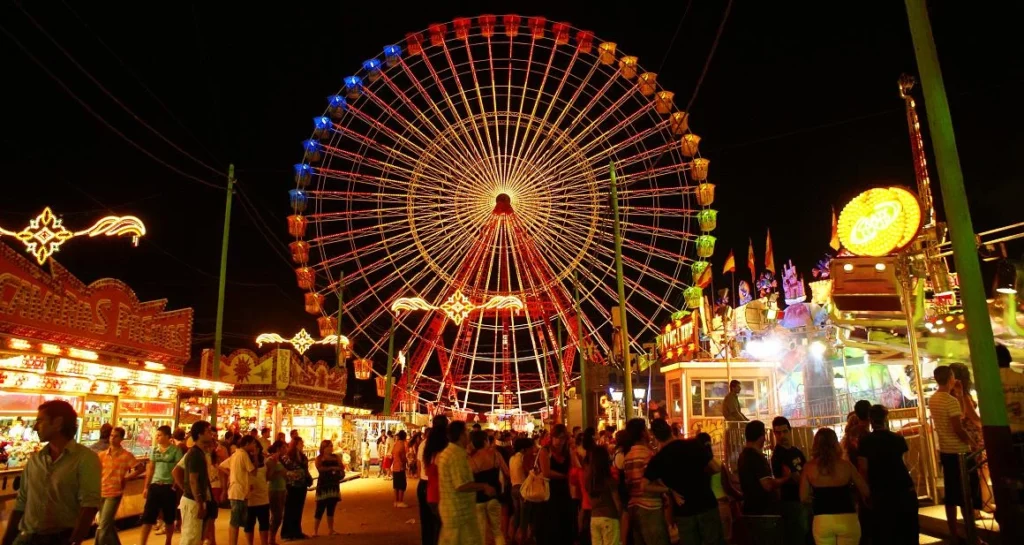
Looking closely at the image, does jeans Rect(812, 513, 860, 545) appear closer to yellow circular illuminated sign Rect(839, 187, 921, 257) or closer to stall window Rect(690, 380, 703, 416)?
yellow circular illuminated sign Rect(839, 187, 921, 257)

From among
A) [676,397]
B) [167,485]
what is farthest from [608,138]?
[167,485]

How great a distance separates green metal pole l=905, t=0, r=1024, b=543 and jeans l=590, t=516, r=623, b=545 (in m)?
3.30

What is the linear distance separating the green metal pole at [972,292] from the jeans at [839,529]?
3.06ft

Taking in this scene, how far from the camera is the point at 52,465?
15.8 feet

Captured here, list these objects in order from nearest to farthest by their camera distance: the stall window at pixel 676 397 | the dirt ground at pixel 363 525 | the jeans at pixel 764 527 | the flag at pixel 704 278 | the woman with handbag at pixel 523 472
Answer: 1. the jeans at pixel 764 527
2. the woman with handbag at pixel 523 472
3. the dirt ground at pixel 363 525
4. the stall window at pixel 676 397
5. the flag at pixel 704 278

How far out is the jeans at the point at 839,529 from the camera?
5.86m

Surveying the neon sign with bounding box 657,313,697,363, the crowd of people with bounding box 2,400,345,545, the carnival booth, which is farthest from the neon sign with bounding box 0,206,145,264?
the neon sign with bounding box 657,313,697,363

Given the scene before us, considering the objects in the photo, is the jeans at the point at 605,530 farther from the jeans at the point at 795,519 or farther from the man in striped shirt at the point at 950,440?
the man in striped shirt at the point at 950,440

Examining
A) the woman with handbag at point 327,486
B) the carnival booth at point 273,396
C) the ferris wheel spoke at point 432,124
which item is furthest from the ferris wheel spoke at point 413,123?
the woman with handbag at point 327,486

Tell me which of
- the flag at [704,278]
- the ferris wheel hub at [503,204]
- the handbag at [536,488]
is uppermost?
the ferris wheel hub at [503,204]

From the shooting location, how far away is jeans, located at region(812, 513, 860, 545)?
5.86 metres

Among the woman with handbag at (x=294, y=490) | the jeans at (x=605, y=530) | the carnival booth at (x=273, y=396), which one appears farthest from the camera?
the carnival booth at (x=273, y=396)

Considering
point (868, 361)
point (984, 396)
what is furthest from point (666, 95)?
point (984, 396)

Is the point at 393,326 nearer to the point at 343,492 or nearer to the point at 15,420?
the point at 343,492
